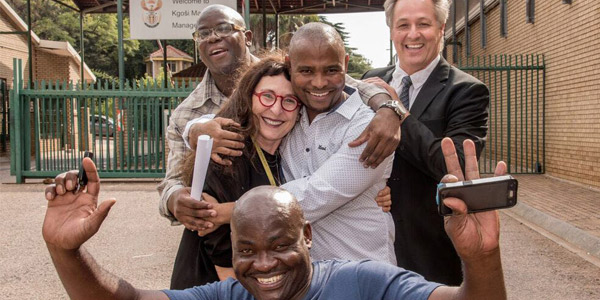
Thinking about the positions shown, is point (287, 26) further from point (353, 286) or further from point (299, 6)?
point (353, 286)

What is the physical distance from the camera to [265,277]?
2059mm

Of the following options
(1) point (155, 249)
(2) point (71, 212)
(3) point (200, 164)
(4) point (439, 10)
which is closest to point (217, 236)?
(3) point (200, 164)

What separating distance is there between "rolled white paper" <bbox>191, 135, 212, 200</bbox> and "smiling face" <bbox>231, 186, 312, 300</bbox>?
1.31ft

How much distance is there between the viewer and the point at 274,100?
266 cm

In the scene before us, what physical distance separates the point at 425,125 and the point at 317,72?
688 millimetres

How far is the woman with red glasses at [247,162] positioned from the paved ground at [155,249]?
3.38m

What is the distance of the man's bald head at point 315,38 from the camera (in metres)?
2.57

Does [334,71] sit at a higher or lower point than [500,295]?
higher

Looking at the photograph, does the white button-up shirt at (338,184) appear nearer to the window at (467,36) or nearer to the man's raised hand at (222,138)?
the man's raised hand at (222,138)

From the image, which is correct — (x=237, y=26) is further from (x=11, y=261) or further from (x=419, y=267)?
(x=11, y=261)

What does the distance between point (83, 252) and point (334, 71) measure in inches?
46.2

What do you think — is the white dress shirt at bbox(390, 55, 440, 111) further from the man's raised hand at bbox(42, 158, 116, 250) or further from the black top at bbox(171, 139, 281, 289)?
the man's raised hand at bbox(42, 158, 116, 250)

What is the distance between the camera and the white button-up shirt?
245 centimetres

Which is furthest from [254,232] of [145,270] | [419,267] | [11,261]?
[11,261]
